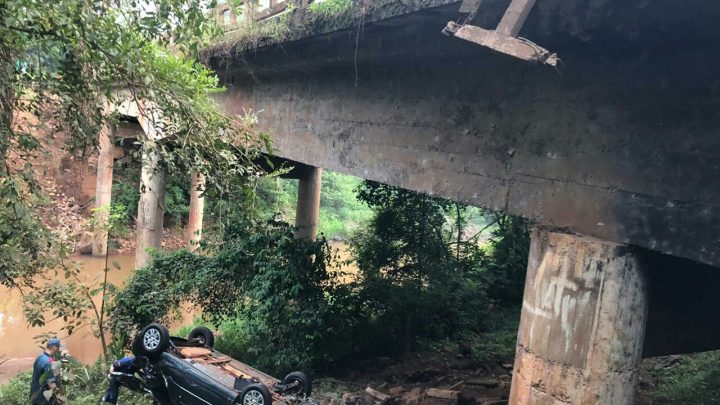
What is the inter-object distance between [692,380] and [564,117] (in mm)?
6032

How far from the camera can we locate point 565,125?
359 cm

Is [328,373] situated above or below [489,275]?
below

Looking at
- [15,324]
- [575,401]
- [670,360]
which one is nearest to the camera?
[575,401]

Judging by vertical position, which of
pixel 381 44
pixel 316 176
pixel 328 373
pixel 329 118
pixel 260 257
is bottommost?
pixel 328 373

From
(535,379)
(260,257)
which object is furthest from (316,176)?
(535,379)

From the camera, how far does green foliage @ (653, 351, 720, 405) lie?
6.96 meters

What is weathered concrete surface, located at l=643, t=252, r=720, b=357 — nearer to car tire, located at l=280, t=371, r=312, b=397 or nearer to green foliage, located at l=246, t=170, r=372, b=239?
car tire, located at l=280, t=371, r=312, b=397

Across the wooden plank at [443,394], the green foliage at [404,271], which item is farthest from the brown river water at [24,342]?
the wooden plank at [443,394]

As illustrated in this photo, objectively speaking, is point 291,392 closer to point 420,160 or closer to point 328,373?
point 420,160

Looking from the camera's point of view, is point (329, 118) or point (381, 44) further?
point (329, 118)

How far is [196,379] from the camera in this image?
16.4 ft

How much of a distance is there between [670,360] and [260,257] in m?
7.27

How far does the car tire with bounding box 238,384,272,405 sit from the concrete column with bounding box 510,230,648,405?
2.24 metres

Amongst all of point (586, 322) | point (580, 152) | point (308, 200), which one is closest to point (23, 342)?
point (308, 200)
